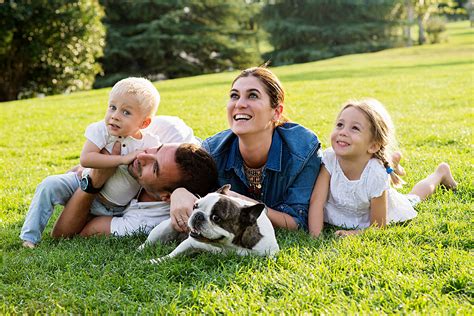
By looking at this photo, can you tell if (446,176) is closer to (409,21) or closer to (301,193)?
(301,193)

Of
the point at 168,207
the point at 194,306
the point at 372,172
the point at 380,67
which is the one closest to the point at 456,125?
the point at 372,172

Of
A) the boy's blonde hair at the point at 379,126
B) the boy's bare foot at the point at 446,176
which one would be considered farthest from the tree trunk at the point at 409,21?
the boy's blonde hair at the point at 379,126

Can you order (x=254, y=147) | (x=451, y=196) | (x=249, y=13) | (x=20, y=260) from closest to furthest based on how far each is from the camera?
1. (x=20, y=260)
2. (x=254, y=147)
3. (x=451, y=196)
4. (x=249, y=13)

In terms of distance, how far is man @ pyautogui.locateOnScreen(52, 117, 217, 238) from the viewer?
4344 millimetres

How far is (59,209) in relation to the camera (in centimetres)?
595

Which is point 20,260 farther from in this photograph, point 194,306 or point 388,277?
point 388,277

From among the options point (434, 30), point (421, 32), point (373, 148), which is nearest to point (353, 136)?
point (373, 148)

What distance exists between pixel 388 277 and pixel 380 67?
72.0 feet

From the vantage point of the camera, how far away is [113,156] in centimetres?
441

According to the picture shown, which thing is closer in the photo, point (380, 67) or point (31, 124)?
point (31, 124)

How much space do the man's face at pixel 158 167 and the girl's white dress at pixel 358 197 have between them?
131 centimetres

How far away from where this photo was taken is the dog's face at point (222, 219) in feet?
12.0

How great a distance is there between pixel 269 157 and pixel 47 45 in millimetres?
19101

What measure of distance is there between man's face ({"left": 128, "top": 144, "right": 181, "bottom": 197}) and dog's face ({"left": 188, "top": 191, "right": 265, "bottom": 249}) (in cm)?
65
